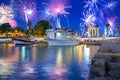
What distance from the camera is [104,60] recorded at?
11.3 meters

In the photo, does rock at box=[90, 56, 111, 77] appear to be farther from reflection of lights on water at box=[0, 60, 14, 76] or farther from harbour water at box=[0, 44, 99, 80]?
reflection of lights on water at box=[0, 60, 14, 76]

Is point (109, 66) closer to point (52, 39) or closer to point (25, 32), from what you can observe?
point (52, 39)

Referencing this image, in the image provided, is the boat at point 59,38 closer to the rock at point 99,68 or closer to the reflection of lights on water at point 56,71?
the reflection of lights on water at point 56,71

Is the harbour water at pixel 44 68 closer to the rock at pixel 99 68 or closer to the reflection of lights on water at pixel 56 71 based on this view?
the reflection of lights on water at pixel 56 71

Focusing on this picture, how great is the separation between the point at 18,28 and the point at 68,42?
7934 centimetres

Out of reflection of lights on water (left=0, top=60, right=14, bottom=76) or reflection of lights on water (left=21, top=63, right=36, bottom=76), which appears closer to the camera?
reflection of lights on water (left=21, top=63, right=36, bottom=76)

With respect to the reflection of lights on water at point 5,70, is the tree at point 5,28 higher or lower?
higher

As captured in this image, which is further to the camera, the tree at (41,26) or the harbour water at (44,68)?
the tree at (41,26)

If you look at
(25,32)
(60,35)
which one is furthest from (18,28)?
(60,35)

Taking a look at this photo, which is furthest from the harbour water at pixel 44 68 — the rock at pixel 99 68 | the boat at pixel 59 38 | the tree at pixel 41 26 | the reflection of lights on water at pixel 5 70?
the tree at pixel 41 26

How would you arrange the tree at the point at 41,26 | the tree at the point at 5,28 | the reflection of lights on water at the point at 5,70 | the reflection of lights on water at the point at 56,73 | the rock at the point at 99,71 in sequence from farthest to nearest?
the tree at the point at 5,28, the tree at the point at 41,26, the reflection of lights on water at the point at 5,70, the reflection of lights on water at the point at 56,73, the rock at the point at 99,71

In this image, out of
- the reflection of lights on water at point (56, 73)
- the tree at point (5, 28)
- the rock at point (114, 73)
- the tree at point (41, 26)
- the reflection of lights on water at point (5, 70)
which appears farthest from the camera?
the tree at point (5, 28)

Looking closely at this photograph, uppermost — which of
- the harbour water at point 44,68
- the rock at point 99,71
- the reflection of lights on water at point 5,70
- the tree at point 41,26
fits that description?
the tree at point 41,26

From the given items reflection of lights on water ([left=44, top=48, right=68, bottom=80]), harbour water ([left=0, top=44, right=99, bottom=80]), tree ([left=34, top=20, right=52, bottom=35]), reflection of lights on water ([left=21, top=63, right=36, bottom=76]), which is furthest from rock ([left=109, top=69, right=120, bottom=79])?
tree ([left=34, top=20, right=52, bottom=35])
